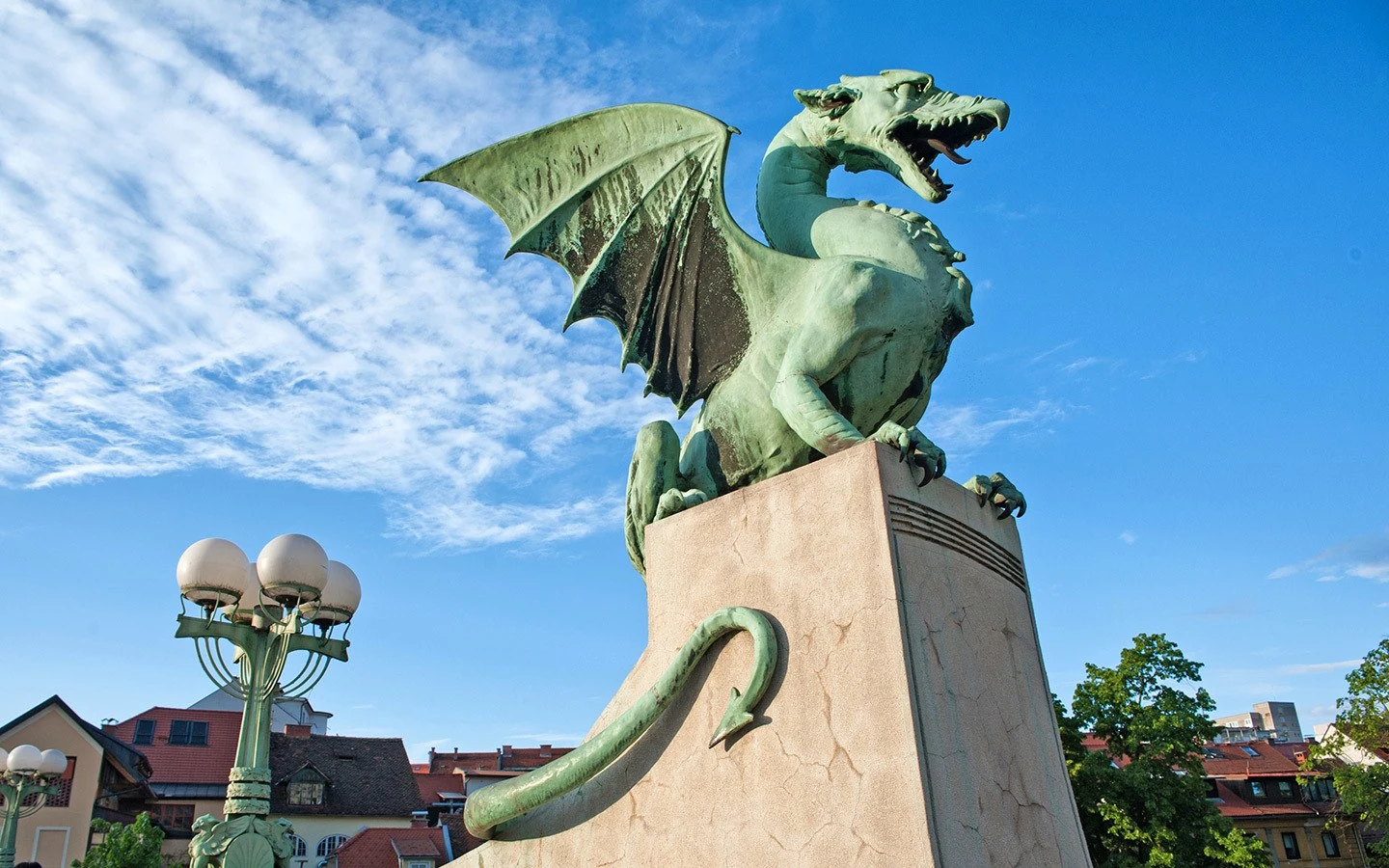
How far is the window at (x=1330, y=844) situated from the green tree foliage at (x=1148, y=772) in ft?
64.2

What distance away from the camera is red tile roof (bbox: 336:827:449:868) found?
106 ft

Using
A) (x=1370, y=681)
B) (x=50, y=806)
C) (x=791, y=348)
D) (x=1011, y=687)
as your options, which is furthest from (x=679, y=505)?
(x=50, y=806)

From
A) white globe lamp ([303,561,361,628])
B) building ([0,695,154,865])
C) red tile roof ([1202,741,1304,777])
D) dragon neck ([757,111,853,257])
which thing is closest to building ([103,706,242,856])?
building ([0,695,154,865])

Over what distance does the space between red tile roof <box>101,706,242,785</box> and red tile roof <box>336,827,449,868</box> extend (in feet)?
16.5

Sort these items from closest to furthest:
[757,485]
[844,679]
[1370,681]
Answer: [844,679], [757,485], [1370,681]

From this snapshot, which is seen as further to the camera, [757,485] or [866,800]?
[757,485]

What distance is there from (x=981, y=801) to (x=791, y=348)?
78.9 inches

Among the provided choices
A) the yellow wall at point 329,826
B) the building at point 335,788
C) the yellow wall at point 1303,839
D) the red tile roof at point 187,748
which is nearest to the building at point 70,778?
the red tile roof at point 187,748

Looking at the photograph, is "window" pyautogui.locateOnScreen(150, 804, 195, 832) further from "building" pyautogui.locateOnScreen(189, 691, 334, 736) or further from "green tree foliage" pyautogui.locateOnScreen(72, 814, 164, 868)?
"green tree foliage" pyautogui.locateOnScreen(72, 814, 164, 868)

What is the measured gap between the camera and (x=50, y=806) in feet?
93.1

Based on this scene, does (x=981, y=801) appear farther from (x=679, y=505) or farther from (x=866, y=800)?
(x=679, y=505)

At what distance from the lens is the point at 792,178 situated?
525 cm

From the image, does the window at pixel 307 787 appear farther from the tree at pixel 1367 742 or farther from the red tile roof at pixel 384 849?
the tree at pixel 1367 742

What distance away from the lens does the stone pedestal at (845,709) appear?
3.26 m
